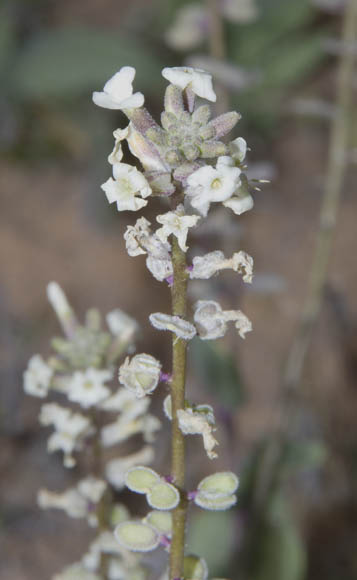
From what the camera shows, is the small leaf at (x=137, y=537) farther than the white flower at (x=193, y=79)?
Yes

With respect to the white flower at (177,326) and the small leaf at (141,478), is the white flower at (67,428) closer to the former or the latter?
the small leaf at (141,478)

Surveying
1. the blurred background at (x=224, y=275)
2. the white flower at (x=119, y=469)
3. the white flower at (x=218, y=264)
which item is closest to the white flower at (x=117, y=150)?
the white flower at (x=218, y=264)

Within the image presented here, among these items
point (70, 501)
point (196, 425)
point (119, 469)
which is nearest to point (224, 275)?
point (119, 469)

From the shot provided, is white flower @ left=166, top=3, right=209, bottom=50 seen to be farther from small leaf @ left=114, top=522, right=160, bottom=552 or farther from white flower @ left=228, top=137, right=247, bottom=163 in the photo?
small leaf @ left=114, top=522, right=160, bottom=552

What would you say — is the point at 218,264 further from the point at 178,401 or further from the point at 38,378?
the point at 38,378

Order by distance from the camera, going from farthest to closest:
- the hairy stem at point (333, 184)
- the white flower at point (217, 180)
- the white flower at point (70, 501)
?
the hairy stem at point (333, 184)
the white flower at point (70, 501)
the white flower at point (217, 180)
